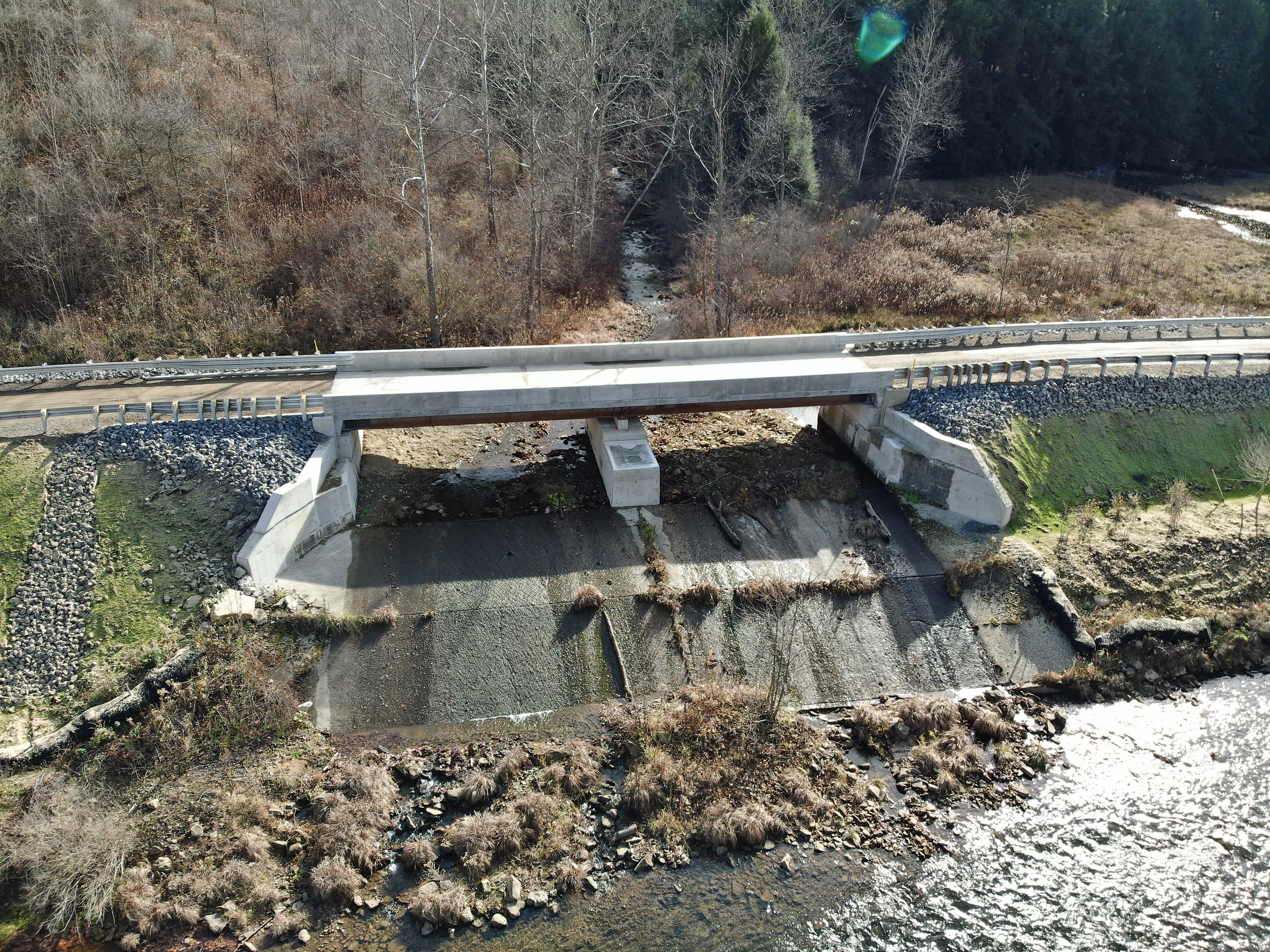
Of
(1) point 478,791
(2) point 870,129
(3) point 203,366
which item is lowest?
(1) point 478,791

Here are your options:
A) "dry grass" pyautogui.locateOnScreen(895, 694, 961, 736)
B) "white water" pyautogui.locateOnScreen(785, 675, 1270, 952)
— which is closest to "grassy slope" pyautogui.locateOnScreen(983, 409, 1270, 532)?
"dry grass" pyautogui.locateOnScreen(895, 694, 961, 736)

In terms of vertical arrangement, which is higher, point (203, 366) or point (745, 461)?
point (203, 366)

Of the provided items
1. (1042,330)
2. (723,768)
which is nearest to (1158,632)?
(723,768)

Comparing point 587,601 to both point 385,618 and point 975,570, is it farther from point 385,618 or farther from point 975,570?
point 975,570

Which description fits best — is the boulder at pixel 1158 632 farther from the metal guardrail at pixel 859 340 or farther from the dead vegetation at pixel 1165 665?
the metal guardrail at pixel 859 340

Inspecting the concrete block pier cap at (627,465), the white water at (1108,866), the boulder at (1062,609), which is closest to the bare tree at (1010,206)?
the boulder at (1062,609)
